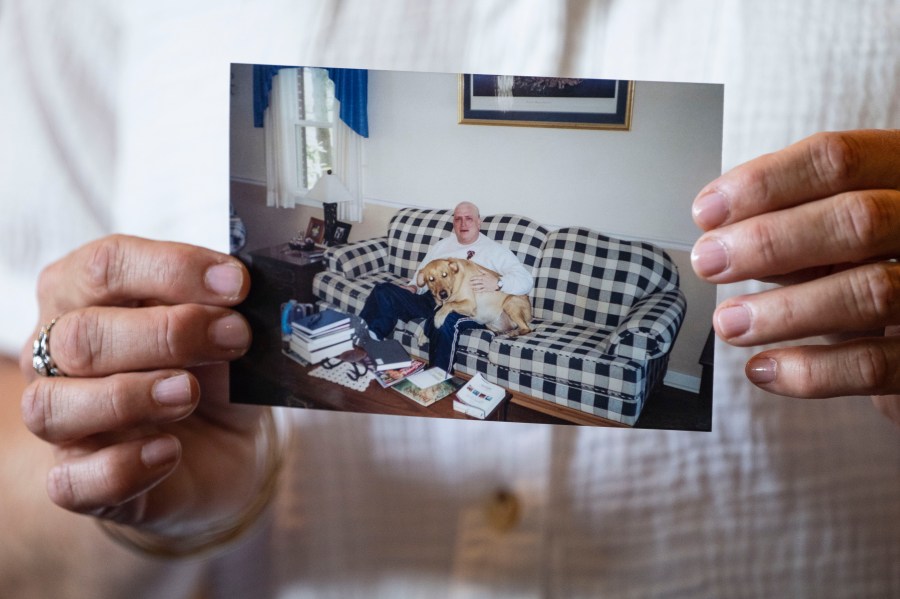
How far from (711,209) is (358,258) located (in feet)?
0.95

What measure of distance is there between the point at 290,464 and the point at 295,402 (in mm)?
157

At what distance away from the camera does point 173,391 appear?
1.58 feet

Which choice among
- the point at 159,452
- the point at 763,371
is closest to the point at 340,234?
the point at 159,452

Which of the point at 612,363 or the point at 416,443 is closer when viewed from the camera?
the point at 612,363

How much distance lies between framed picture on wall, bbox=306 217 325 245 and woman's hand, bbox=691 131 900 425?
0.31 m

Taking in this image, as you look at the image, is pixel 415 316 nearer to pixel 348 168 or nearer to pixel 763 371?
pixel 348 168

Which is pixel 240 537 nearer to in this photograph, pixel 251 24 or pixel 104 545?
pixel 104 545

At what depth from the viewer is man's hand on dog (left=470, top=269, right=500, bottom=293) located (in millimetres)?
465

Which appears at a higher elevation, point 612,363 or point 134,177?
point 134,177

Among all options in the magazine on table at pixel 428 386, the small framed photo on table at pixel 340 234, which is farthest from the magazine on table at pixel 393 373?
the small framed photo on table at pixel 340 234

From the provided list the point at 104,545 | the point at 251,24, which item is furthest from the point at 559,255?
the point at 104,545

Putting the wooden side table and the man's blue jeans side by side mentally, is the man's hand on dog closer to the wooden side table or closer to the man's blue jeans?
the man's blue jeans

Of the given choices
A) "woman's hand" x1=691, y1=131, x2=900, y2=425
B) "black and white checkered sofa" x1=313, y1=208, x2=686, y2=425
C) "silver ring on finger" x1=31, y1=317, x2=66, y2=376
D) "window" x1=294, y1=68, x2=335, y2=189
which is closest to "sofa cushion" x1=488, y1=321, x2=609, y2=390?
"black and white checkered sofa" x1=313, y1=208, x2=686, y2=425

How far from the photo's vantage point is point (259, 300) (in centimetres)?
49
